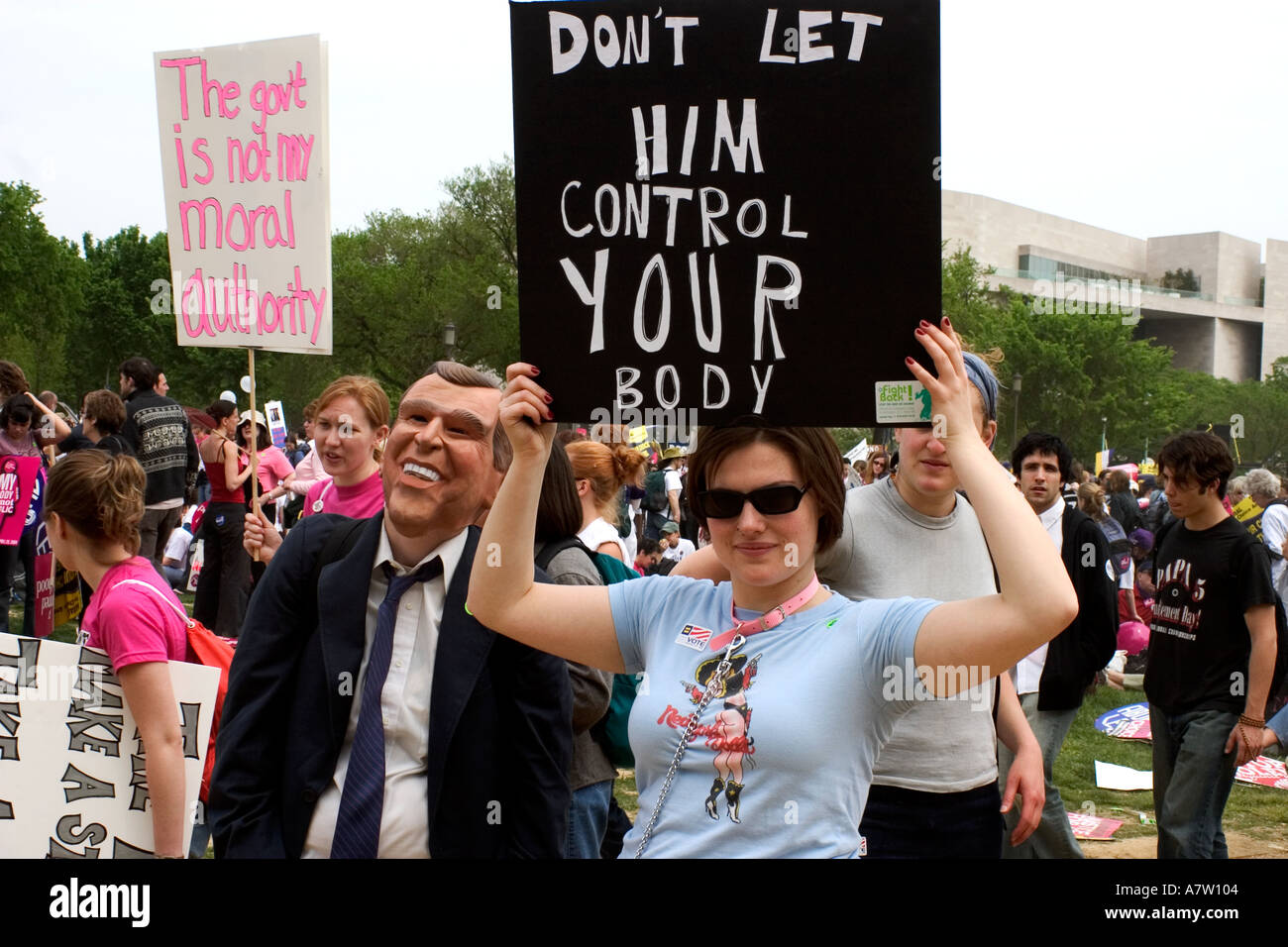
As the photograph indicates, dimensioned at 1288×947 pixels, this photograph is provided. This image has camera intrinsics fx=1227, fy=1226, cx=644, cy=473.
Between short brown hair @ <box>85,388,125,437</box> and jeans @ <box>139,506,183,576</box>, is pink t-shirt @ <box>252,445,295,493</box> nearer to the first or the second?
jeans @ <box>139,506,183,576</box>

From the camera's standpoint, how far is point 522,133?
7.97ft

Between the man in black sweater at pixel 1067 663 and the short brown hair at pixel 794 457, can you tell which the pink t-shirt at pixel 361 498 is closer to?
the man in black sweater at pixel 1067 663

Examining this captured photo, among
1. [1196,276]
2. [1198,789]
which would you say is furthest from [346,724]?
[1196,276]

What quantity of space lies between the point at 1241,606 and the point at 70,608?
297 inches

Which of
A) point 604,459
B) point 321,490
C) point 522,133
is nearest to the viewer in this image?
point 522,133

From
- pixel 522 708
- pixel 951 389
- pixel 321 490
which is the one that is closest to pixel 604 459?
pixel 321 490

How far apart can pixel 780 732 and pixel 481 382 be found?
3.97 ft

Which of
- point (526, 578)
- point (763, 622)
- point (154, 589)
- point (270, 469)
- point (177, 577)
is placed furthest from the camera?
point (177, 577)

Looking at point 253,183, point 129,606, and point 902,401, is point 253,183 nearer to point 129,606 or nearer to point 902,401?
point 129,606

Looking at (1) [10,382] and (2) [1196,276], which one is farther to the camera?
(2) [1196,276]

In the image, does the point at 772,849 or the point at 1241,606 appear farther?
the point at 1241,606

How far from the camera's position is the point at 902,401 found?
7.54 feet

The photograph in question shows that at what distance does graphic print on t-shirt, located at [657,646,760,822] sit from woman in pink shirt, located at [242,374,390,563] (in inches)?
123
